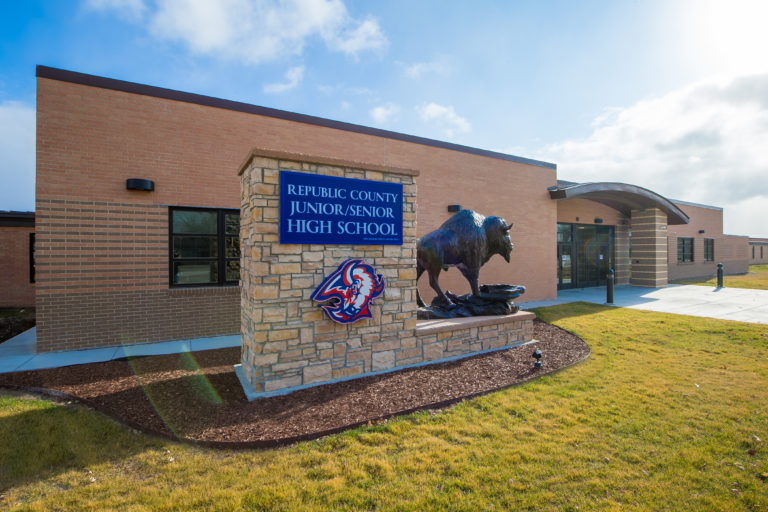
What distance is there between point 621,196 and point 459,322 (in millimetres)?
13931

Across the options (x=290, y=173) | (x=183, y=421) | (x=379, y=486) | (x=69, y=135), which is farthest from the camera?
(x=69, y=135)

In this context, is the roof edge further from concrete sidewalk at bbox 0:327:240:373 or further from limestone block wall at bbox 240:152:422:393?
concrete sidewalk at bbox 0:327:240:373

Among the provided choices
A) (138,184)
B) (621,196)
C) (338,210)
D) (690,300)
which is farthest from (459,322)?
(621,196)

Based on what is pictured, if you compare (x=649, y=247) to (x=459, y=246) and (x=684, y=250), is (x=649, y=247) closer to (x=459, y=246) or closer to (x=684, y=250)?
(x=684, y=250)

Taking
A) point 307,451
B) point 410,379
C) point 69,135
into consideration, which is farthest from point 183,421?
point 69,135

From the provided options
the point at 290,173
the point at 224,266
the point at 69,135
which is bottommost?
the point at 224,266

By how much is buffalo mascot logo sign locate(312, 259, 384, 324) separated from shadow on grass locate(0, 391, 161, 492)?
241cm

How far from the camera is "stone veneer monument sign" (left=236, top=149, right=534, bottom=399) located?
4.70 meters

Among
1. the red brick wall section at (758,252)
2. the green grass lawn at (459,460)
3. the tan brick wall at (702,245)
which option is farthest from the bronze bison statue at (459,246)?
the red brick wall section at (758,252)

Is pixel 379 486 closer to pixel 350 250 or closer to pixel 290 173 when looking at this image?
pixel 350 250

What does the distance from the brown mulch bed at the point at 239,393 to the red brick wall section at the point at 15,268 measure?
30.1 ft

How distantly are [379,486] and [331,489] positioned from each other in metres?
0.39

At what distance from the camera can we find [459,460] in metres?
3.24

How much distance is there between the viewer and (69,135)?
701 centimetres
